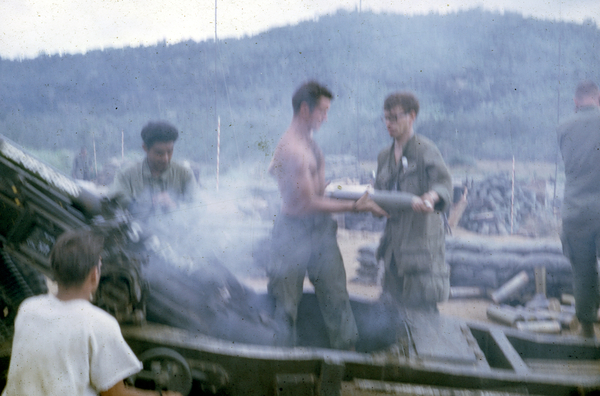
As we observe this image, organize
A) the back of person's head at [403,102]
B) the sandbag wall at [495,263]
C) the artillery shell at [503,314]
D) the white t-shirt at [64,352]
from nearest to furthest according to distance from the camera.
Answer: the white t-shirt at [64,352] → the back of person's head at [403,102] → the sandbag wall at [495,263] → the artillery shell at [503,314]

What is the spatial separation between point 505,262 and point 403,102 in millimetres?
1577

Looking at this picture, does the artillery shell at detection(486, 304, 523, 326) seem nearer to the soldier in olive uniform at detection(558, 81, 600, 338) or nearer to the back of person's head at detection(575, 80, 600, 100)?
the soldier in olive uniform at detection(558, 81, 600, 338)

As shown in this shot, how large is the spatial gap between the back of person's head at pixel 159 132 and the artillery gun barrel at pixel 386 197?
1.00 meters

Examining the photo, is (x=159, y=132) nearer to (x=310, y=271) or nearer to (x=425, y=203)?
(x=310, y=271)

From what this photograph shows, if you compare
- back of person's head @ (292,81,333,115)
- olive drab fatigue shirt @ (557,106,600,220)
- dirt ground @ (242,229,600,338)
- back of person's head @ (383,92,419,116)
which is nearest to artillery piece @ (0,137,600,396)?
dirt ground @ (242,229,600,338)

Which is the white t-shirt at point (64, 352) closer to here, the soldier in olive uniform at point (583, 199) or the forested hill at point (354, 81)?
the forested hill at point (354, 81)

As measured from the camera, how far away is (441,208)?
272cm

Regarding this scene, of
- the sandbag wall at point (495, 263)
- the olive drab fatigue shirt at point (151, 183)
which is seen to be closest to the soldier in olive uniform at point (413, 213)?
the sandbag wall at point (495, 263)

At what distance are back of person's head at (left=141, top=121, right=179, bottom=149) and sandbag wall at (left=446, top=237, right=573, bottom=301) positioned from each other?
1.81m

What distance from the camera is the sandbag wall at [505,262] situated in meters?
2.99

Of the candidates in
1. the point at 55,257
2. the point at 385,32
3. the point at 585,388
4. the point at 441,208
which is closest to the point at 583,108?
the point at 441,208

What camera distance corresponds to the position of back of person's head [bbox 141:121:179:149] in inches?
110

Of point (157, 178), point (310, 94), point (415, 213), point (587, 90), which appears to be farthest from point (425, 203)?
point (157, 178)

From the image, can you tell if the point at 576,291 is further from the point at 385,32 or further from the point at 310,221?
the point at 385,32
